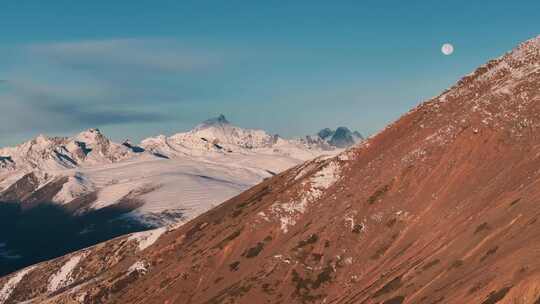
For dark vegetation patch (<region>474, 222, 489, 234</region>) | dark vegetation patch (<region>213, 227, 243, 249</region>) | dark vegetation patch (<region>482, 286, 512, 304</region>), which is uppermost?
dark vegetation patch (<region>213, 227, 243, 249</region>)

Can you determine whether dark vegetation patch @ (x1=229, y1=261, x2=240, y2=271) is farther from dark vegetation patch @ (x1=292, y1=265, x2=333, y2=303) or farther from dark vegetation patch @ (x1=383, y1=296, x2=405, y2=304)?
dark vegetation patch @ (x1=383, y1=296, x2=405, y2=304)

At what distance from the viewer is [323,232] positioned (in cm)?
17250

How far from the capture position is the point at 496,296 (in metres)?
91.8

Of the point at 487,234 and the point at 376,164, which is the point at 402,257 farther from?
the point at 376,164

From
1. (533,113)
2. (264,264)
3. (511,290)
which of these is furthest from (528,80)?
(511,290)

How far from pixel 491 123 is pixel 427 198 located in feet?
108

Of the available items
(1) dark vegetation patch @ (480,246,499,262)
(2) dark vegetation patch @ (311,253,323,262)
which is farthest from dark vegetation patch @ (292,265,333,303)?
(1) dark vegetation patch @ (480,246,499,262)

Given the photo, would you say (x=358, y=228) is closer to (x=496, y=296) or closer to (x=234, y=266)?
(x=234, y=266)

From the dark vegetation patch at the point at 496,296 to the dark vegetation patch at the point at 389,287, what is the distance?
3337cm

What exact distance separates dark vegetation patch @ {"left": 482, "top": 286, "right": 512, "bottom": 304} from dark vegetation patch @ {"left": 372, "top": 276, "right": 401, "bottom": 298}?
33368 millimetres

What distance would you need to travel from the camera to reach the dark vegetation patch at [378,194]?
176 m

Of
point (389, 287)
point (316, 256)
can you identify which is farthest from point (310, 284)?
point (389, 287)

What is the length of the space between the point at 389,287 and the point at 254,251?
63.0 meters

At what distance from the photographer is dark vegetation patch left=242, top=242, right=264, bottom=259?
18162cm
